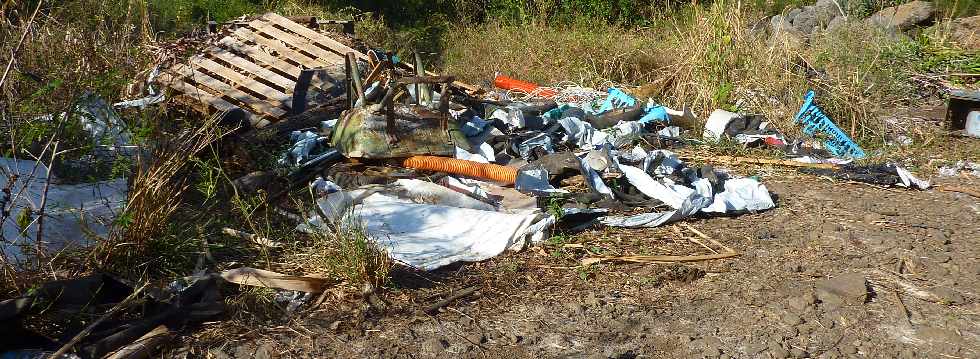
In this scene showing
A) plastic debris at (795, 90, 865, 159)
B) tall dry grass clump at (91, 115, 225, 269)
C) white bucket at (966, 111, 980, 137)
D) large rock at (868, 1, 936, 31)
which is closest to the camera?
tall dry grass clump at (91, 115, 225, 269)

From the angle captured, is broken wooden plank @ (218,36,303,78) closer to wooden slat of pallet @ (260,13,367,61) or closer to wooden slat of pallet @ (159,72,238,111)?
wooden slat of pallet @ (260,13,367,61)

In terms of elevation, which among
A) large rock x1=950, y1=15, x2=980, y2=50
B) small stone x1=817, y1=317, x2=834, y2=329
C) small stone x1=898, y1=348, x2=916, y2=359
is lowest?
large rock x1=950, y1=15, x2=980, y2=50

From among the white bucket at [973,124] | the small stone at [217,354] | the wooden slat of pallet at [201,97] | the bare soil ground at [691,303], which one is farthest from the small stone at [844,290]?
the white bucket at [973,124]

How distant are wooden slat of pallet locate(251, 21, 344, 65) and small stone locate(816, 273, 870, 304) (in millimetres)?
4692

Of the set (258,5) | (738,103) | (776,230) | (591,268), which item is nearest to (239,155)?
(591,268)

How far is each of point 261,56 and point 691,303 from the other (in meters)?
4.74

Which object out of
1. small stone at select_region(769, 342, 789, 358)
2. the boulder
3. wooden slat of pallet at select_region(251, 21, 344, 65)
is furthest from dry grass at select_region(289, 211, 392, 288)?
the boulder

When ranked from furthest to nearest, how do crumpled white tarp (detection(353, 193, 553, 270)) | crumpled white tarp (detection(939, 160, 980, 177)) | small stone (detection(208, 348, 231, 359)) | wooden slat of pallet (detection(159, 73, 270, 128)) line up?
crumpled white tarp (detection(939, 160, 980, 177)) < wooden slat of pallet (detection(159, 73, 270, 128)) < crumpled white tarp (detection(353, 193, 553, 270)) < small stone (detection(208, 348, 231, 359))

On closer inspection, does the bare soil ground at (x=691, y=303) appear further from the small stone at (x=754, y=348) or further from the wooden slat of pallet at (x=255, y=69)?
the wooden slat of pallet at (x=255, y=69)

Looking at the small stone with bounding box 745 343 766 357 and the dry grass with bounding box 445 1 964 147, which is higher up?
the small stone with bounding box 745 343 766 357

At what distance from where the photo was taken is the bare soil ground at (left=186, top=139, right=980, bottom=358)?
136 inches

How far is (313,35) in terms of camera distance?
306 inches

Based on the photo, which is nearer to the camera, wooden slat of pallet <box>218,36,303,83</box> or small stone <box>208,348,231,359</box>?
small stone <box>208,348,231,359</box>

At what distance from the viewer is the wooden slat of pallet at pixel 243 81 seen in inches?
263
